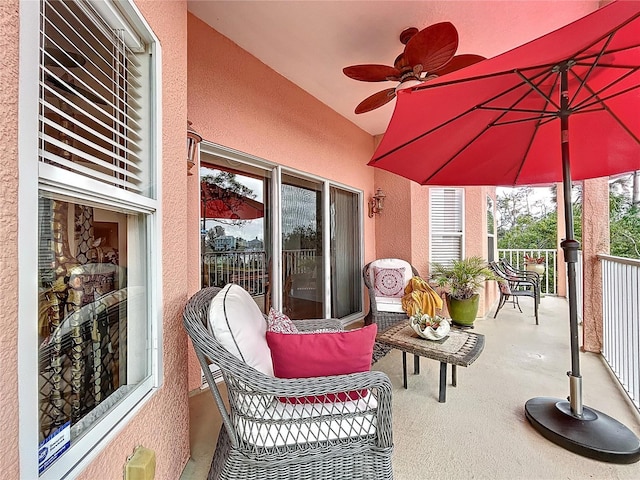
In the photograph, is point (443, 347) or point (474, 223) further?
point (474, 223)

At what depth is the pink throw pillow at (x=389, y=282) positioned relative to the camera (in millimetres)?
3941

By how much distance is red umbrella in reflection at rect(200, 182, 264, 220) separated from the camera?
2543 mm

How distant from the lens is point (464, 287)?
409 centimetres

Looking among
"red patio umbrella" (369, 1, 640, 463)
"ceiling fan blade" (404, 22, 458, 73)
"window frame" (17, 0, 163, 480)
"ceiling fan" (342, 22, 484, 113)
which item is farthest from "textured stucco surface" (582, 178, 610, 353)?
"window frame" (17, 0, 163, 480)

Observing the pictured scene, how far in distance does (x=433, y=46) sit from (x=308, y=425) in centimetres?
218

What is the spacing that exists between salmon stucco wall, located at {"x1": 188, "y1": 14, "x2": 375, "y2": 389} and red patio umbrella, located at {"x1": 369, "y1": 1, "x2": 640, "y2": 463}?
50.1 inches

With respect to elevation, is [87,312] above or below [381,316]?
above

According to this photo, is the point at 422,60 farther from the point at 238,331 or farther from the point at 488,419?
the point at 488,419

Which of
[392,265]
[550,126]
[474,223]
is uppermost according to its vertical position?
[550,126]

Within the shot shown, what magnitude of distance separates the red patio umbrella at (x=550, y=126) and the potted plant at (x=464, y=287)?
1752mm

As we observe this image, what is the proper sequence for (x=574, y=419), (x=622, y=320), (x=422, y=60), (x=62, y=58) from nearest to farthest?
1. (x=62, y=58)
2. (x=574, y=419)
3. (x=422, y=60)
4. (x=622, y=320)

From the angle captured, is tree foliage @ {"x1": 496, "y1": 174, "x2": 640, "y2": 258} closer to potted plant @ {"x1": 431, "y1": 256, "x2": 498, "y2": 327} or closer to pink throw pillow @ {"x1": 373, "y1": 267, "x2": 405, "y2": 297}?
potted plant @ {"x1": 431, "y1": 256, "x2": 498, "y2": 327}

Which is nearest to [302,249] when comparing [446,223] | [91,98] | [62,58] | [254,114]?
[254,114]

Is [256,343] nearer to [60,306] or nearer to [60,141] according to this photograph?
[60,306]
